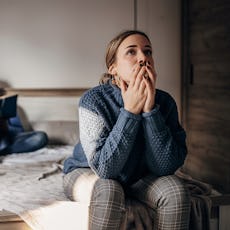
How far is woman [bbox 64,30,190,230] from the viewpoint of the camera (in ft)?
4.71

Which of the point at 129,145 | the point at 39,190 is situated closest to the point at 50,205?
the point at 39,190

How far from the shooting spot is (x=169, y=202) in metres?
1.44

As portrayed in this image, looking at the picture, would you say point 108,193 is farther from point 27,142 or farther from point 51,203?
point 27,142

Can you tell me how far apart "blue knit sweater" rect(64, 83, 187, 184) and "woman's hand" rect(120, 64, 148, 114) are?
0.08ft

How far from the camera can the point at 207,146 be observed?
3121 mm

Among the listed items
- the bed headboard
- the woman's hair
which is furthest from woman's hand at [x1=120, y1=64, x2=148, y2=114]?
the bed headboard

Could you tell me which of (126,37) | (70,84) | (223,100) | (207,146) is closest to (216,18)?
(223,100)

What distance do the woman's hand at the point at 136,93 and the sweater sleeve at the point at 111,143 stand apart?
0.03 m

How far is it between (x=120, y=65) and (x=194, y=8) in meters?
1.92

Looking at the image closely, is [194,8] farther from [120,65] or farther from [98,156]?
[98,156]

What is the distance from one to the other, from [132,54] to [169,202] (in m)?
0.54

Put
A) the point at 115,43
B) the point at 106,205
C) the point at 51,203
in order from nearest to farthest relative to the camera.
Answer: the point at 106,205
the point at 115,43
the point at 51,203

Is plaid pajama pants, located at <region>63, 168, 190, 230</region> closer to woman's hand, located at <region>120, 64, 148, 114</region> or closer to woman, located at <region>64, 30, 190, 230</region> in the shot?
woman, located at <region>64, 30, 190, 230</region>

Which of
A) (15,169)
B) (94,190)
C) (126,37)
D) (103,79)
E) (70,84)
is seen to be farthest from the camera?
(70,84)
